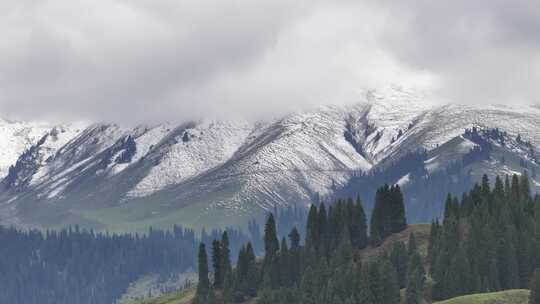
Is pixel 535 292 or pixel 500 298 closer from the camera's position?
pixel 535 292

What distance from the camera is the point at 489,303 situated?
184 meters

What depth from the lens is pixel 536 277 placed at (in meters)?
178

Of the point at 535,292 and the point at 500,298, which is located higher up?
the point at 535,292

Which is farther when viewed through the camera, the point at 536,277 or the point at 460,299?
the point at 460,299

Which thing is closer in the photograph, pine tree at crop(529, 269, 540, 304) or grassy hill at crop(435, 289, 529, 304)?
pine tree at crop(529, 269, 540, 304)

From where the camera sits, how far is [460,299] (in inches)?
7495

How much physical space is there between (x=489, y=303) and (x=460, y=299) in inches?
303

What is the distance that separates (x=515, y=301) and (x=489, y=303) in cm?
454

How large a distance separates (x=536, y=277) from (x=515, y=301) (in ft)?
27.3

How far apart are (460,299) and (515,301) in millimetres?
9638

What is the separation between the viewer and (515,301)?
606 feet

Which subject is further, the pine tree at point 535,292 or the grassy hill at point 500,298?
the grassy hill at point 500,298

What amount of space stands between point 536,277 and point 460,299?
16425mm
